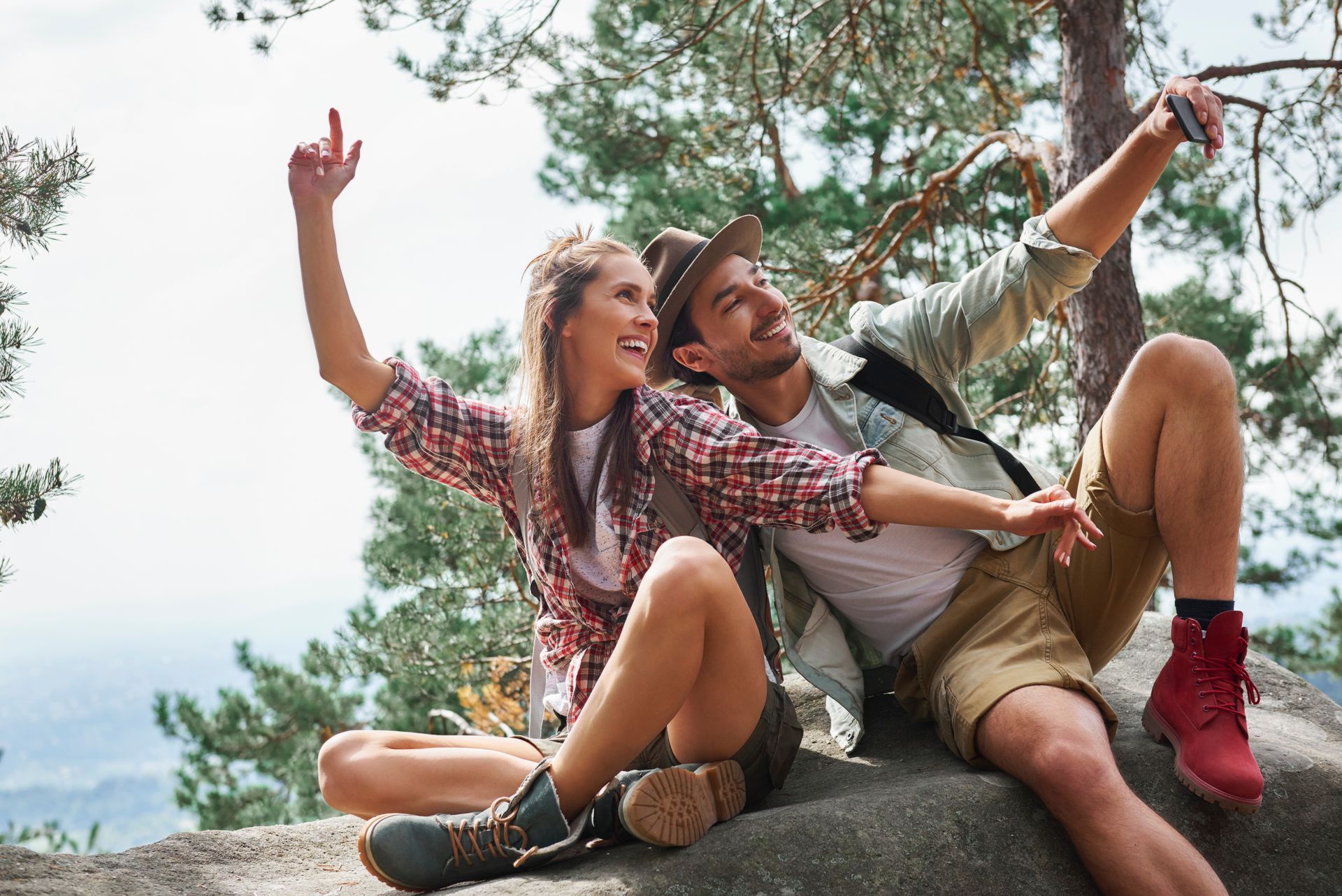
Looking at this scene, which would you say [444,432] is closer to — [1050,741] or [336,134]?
[336,134]

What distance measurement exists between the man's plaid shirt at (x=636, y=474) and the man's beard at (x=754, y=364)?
0.28 meters

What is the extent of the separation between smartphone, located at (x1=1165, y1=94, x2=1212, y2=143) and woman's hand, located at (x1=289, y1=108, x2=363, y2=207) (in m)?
1.76

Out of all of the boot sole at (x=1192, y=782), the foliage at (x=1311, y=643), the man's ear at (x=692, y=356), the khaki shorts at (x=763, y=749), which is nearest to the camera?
the boot sole at (x=1192, y=782)

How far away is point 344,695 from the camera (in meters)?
7.58

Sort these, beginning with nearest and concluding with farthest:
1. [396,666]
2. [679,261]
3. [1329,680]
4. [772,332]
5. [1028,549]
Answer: [1028,549], [772,332], [679,261], [396,666], [1329,680]

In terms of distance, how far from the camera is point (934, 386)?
2.71 meters

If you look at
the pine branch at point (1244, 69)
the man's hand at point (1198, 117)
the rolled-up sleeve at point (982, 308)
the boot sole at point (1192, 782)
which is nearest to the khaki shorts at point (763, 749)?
the boot sole at point (1192, 782)

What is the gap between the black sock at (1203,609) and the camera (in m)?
2.20

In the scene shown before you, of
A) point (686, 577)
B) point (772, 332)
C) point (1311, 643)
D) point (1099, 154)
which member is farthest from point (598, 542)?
point (1311, 643)

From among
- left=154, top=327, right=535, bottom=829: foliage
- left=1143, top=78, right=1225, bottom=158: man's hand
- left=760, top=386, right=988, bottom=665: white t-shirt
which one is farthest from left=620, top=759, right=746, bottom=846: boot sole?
left=154, top=327, right=535, bottom=829: foliage

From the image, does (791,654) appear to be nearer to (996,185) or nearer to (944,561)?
(944,561)

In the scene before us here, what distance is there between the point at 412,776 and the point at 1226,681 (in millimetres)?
1640

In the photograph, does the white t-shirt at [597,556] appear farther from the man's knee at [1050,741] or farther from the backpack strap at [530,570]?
the man's knee at [1050,741]

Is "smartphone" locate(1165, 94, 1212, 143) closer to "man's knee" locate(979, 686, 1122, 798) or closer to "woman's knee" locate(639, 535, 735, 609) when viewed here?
"man's knee" locate(979, 686, 1122, 798)
